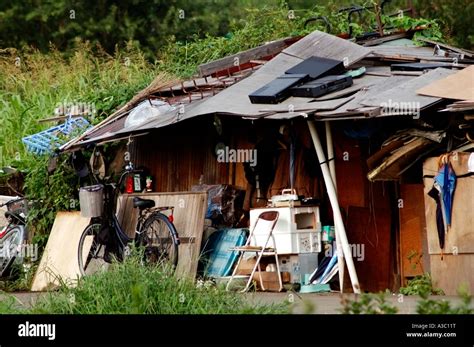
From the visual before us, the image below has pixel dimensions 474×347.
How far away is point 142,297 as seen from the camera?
11.9 m

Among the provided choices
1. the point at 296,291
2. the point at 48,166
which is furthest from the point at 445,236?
the point at 48,166

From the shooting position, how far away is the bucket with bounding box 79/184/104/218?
1791 cm

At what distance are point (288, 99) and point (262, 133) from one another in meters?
1.40

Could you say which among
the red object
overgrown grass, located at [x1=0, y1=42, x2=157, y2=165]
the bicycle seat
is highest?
overgrown grass, located at [x1=0, y1=42, x2=157, y2=165]

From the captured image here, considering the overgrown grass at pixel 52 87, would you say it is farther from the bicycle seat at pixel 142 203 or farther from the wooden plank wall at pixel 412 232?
the wooden plank wall at pixel 412 232

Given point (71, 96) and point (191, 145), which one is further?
point (71, 96)

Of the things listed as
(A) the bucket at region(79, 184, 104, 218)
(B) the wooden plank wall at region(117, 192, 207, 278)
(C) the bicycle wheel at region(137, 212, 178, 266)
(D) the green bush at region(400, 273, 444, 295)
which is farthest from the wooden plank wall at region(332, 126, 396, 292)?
(A) the bucket at region(79, 184, 104, 218)

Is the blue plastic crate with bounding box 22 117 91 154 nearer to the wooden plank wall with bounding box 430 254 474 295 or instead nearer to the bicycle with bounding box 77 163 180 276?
the bicycle with bounding box 77 163 180 276

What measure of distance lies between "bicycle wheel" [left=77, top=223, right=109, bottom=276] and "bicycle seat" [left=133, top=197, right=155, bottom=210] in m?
0.82

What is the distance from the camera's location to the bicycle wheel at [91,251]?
18.0m

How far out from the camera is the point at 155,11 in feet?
130

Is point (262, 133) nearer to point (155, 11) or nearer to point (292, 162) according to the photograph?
point (292, 162)

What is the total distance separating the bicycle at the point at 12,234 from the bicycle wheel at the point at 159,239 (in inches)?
128

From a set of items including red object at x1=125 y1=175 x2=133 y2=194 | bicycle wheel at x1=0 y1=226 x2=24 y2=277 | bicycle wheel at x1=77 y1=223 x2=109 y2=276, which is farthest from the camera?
bicycle wheel at x1=0 y1=226 x2=24 y2=277
